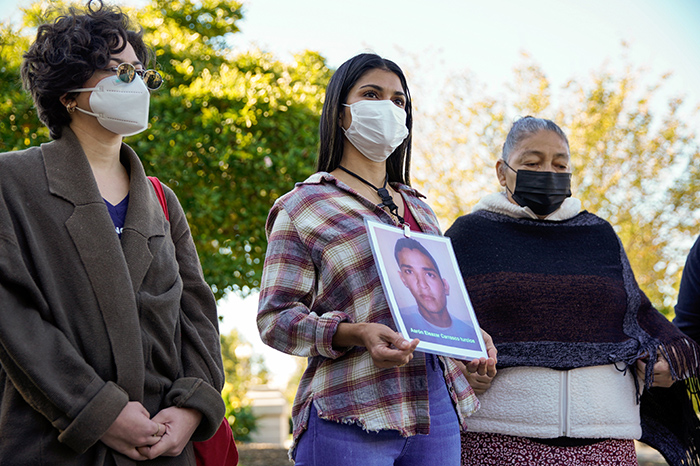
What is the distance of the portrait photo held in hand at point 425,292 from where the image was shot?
2.05 meters

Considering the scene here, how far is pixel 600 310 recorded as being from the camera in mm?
3023

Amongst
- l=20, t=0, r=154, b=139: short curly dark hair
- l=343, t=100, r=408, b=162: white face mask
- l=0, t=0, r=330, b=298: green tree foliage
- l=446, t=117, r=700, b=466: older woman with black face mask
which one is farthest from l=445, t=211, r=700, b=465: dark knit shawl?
l=0, t=0, r=330, b=298: green tree foliage

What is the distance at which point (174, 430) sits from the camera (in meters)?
1.99

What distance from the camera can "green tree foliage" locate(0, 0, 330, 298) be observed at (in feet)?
22.8

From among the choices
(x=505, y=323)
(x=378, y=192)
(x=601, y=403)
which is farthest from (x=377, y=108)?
(x=601, y=403)

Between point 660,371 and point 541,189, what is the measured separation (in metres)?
0.97

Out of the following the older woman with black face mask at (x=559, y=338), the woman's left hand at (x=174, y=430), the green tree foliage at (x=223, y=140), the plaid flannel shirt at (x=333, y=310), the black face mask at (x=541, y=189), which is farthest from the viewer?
the green tree foliage at (x=223, y=140)

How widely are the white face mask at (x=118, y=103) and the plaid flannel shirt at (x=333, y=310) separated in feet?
1.90

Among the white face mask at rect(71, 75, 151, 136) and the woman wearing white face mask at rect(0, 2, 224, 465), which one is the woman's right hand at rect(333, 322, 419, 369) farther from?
the white face mask at rect(71, 75, 151, 136)

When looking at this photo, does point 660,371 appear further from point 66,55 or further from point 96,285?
point 66,55

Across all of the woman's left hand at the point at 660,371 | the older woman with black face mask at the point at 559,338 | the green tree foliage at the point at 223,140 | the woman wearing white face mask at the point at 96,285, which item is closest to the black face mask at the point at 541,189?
the older woman with black face mask at the point at 559,338

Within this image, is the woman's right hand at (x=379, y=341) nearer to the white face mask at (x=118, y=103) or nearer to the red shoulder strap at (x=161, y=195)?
the red shoulder strap at (x=161, y=195)

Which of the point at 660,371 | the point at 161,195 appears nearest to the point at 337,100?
the point at 161,195

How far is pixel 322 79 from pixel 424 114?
22.1ft
